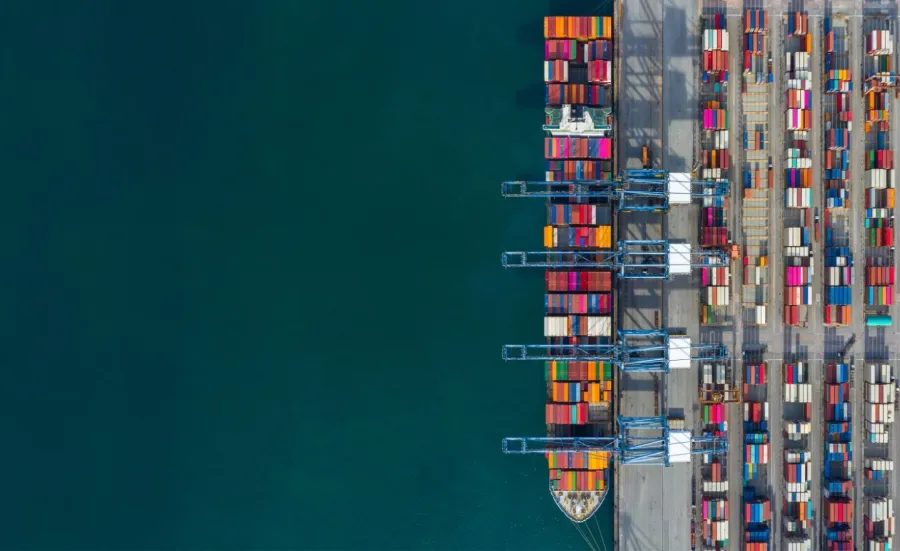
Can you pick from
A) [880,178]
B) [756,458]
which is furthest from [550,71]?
[756,458]

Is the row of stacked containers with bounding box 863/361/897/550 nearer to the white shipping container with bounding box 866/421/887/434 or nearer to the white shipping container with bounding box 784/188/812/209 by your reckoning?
the white shipping container with bounding box 866/421/887/434

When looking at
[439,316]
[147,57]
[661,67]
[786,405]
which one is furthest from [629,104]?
[147,57]

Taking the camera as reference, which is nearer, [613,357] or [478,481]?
[613,357]

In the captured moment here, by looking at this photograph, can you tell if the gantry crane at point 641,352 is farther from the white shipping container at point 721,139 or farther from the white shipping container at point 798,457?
the white shipping container at point 721,139

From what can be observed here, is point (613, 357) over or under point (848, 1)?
under

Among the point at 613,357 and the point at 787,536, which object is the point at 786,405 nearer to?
the point at 787,536

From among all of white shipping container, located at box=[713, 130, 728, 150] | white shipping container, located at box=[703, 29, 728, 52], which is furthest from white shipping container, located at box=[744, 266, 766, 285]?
white shipping container, located at box=[703, 29, 728, 52]
